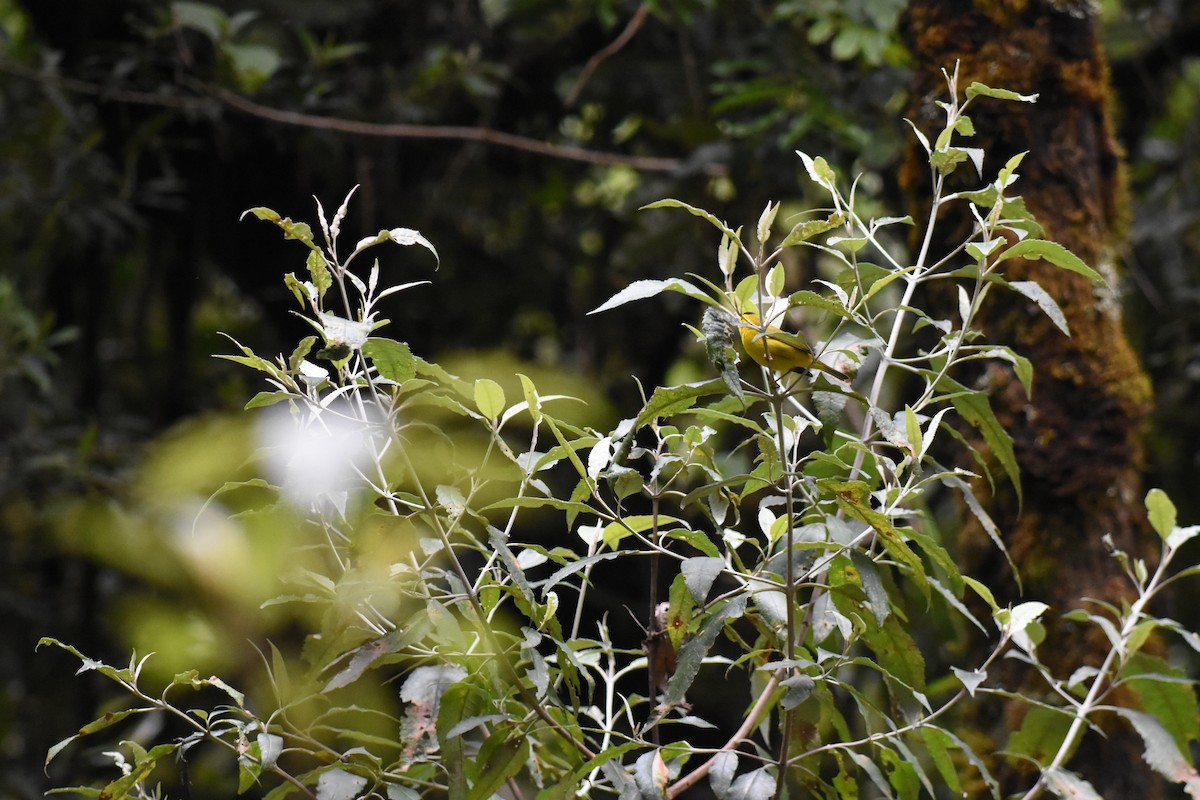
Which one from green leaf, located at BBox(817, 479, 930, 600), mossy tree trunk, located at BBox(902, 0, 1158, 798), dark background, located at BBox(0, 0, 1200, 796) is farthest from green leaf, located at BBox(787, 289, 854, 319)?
dark background, located at BBox(0, 0, 1200, 796)

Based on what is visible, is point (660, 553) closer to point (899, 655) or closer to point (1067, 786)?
point (899, 655)

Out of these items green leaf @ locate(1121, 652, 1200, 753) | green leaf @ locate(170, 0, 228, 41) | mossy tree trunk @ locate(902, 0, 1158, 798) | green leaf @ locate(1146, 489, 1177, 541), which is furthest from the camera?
green leaf @ locate(170, 0, 228, 41)

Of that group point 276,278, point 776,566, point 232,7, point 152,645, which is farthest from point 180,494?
point 776,566

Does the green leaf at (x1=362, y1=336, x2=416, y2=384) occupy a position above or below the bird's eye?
below

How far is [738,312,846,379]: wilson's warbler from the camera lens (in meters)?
0.75

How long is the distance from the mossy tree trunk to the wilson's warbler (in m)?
0.74

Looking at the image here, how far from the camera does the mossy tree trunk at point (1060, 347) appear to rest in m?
1.42

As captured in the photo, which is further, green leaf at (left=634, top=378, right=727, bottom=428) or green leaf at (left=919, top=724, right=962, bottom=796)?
green leaf at (left=919, top=724, right=962, bottom=796)

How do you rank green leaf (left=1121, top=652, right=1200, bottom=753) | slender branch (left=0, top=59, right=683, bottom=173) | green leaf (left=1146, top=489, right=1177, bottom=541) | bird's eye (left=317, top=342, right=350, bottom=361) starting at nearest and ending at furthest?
bird's eye (left=317, top=342, right=350, bottom=361) < green leaf (left=1146, top=489, right=1177, bottom=541) < green leaf (left=1121, top=652, right=1200, bottom=753) < slender branch (left=0, top=59, right=683, bottom=173)

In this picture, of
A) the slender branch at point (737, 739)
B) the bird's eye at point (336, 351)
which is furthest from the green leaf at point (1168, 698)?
the bird's eye at point (336, 351)

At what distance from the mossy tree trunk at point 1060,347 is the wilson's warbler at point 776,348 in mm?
742

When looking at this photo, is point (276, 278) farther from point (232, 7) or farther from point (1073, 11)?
point (1073, 11)

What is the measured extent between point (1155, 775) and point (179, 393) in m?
2.62

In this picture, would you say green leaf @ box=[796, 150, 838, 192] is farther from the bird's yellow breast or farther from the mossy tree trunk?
the mossy tree trunk
